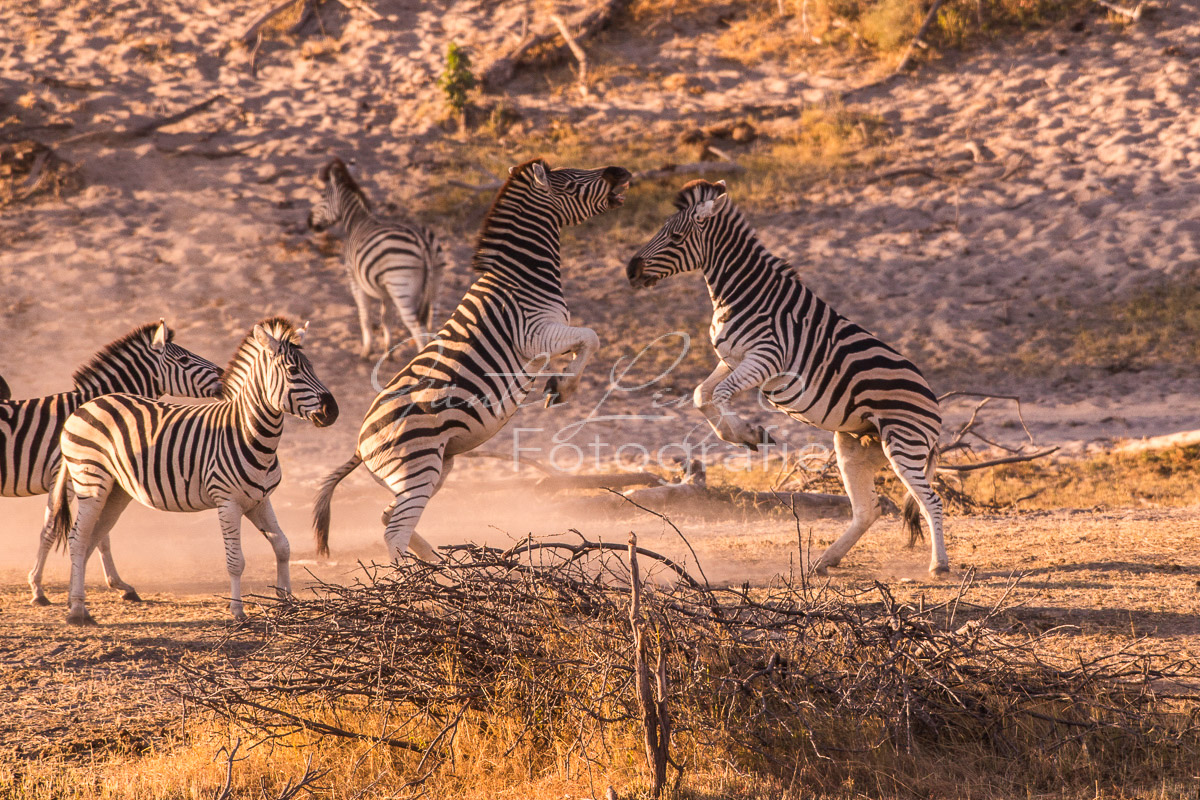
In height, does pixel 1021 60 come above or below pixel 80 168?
above

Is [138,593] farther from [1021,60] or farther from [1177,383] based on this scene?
[1021,60]

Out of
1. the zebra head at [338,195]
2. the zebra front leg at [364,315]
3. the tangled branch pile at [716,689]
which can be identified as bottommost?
the tangled branch pile at [716,689]

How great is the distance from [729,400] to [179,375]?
185 inches

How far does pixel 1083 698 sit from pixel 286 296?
14812 millimetres

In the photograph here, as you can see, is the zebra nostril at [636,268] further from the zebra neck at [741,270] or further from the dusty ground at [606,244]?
the dusty ground at [606,244]

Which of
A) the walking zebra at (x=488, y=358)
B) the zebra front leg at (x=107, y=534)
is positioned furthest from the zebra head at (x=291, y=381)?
the zebra front leg at (x=107, y=534)

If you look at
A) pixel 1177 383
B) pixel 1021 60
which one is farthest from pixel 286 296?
pixel 1021 60

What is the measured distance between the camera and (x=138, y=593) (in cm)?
791

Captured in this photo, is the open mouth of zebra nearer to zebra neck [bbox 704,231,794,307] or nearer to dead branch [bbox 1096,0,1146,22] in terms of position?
zebra neck [bbox 704,231,794,307]

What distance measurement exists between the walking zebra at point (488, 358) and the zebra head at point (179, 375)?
2.06 m

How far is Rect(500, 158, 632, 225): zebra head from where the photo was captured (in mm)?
7754

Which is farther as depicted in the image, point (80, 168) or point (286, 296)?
point (80, 168)

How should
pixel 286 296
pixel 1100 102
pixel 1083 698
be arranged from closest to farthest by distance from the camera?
pixel 1083 698, pixel 286 296, pixel 1100 102

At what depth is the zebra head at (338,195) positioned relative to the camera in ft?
52.5
